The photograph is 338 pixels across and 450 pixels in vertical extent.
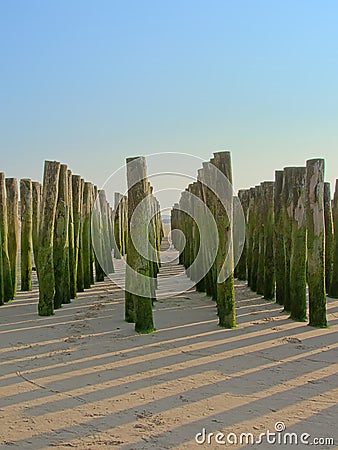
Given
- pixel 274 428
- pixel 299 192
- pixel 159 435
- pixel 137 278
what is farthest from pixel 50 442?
pixel 299 192

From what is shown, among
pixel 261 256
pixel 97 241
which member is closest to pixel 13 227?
pixel 97 241

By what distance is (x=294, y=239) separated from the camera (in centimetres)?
696

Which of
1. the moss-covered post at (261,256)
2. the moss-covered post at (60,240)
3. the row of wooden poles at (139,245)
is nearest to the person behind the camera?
the row of wooden poles at (139,245)

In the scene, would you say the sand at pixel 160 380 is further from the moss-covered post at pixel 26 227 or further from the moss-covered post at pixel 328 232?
the moss-covered post at pixel 26 227

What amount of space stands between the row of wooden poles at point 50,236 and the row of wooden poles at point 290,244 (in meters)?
2.35

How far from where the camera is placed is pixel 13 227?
31.3ft

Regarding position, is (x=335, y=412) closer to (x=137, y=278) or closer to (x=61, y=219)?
(x=137, y=278)

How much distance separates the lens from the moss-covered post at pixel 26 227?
31.5 ft

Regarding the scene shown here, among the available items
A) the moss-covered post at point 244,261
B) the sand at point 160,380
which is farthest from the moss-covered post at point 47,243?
the moss-covered post at point 244,261

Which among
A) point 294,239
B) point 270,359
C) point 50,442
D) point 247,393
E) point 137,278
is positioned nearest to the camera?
point 50,442

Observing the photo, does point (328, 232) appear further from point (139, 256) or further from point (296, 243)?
point (139, 256)

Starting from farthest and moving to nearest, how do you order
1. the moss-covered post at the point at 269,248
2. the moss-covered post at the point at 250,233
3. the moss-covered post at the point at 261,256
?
1. the moss-covered post at the point at 250,233
2. the moss-covered post at the point at 261,256
3. the moss-covered post at the point at 269,248

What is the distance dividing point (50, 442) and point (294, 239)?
4.52 metres

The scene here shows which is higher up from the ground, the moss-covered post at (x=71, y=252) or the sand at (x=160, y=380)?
the moss-covered post at (x=71, y=252)
